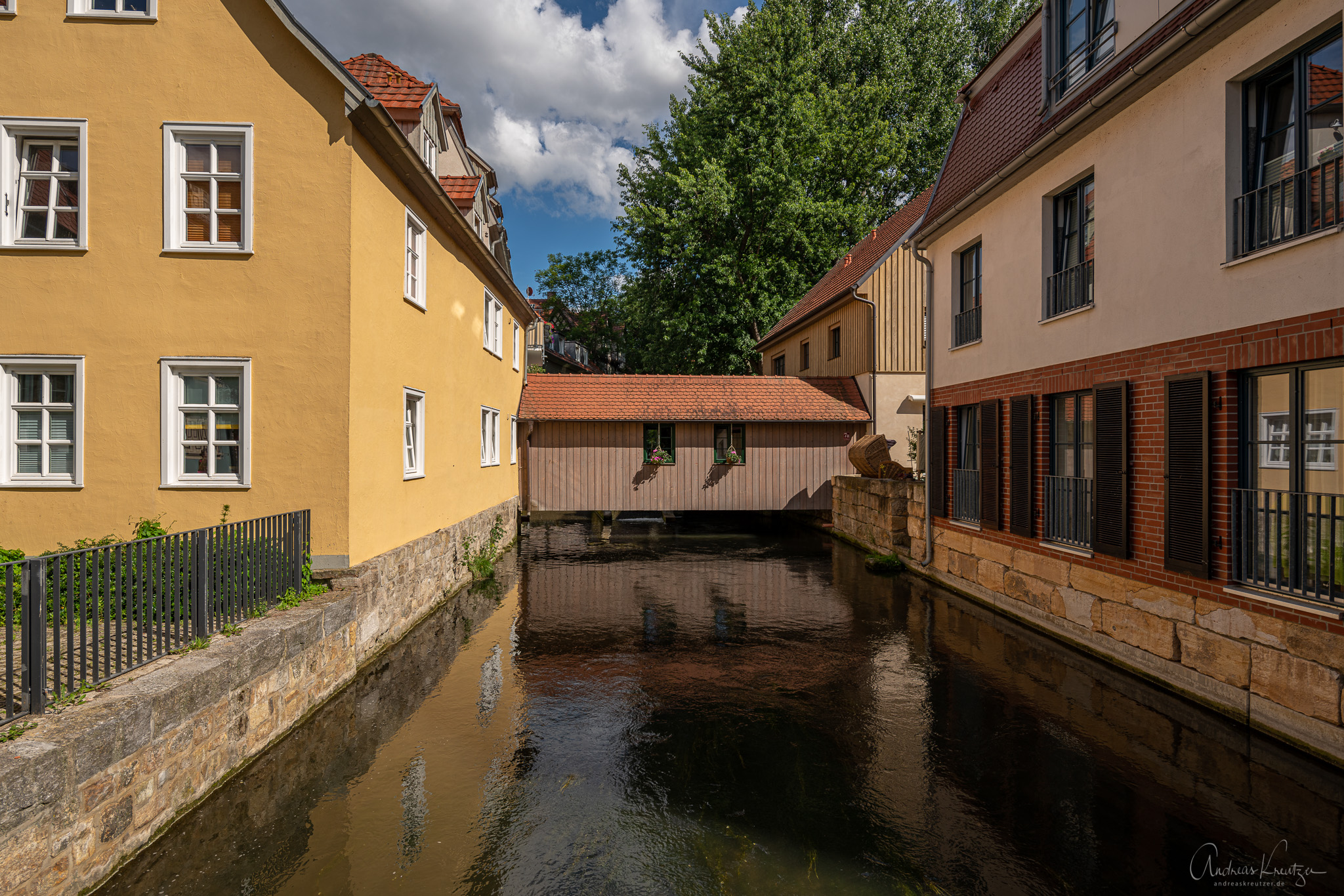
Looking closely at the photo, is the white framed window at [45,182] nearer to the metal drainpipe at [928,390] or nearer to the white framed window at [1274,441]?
the white framed window at [1274,441]

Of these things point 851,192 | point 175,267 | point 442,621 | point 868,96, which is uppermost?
point 868,96

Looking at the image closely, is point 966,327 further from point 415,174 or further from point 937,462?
point 415,174

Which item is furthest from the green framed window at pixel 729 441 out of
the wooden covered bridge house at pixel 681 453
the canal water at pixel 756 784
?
the canal water at pixel 756 784

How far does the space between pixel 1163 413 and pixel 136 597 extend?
31.1ft

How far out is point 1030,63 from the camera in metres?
10.1

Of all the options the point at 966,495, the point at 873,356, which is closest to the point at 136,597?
the point at 966,495

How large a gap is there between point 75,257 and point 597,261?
4245 cm

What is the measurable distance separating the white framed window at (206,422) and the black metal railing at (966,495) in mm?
10129

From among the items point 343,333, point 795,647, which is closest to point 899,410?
point 795,647

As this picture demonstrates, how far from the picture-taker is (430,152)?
11414mm

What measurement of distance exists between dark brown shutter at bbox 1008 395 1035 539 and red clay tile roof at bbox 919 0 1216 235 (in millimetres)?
3493

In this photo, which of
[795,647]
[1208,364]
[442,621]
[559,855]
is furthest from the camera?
[442,621]

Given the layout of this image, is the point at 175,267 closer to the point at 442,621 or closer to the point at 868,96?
the point at 442,621

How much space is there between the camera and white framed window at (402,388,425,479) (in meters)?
9.74
